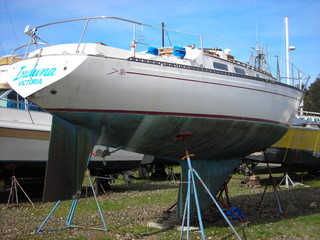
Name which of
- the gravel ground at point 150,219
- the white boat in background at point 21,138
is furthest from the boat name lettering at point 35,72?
the white boat in background at point 21,138

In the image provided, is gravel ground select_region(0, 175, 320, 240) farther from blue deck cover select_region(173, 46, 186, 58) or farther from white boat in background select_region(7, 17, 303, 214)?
blue deck cover select_region(173, 46, 186, 58)

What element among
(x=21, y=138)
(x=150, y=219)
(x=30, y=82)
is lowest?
(x=150, y=219)

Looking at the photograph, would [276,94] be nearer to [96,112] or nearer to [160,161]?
[96,112]

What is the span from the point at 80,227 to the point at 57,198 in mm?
1568

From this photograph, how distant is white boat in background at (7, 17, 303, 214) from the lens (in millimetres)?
6426

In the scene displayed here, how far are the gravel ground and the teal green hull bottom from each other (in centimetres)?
50

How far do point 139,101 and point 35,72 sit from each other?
68.4 inches

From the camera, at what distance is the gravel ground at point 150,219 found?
7.59 m

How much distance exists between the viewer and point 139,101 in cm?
675

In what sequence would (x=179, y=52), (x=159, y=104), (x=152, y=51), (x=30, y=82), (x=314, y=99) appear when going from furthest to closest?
(x=314, y=99)
(x=179, y=52)
(x=152, y=51)
(x=159, y=104)
(x=30, y=82)

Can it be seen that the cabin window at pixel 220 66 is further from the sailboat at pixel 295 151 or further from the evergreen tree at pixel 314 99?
the evergreen tree at pixel 314 99

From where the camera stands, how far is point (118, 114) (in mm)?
6770

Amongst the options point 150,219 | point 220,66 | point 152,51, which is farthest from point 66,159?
point 220,66

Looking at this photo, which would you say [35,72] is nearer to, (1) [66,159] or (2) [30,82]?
(2) [30,82]
